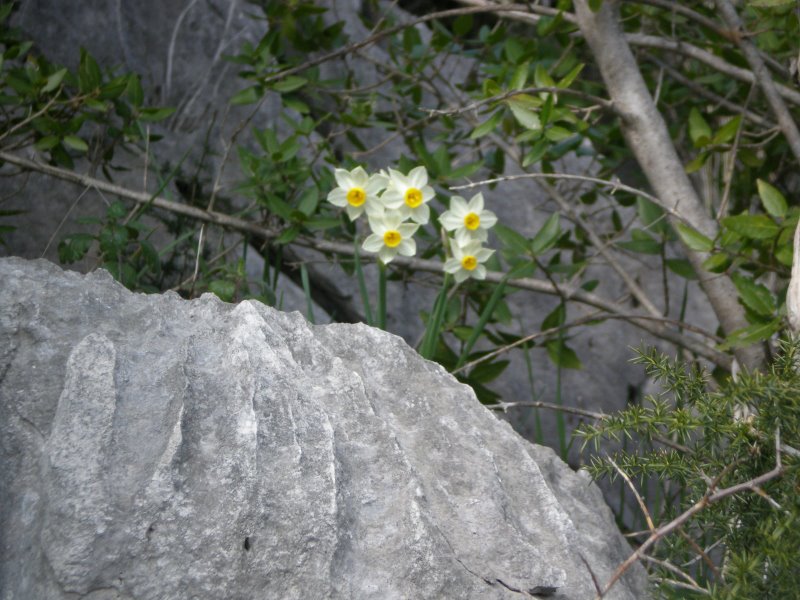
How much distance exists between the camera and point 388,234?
83.1 inches

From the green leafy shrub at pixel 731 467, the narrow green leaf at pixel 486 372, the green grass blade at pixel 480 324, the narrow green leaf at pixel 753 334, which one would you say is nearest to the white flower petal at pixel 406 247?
the green grass blade at pixel 480 324

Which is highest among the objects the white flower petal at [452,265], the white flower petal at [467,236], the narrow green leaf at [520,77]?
the narrow green leaf at [520,77]

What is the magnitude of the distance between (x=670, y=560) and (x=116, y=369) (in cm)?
84

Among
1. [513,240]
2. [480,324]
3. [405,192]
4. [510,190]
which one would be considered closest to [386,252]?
[405,192]

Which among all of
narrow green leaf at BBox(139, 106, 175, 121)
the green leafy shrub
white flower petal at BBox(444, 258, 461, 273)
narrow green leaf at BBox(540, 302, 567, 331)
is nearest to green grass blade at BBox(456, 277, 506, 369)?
white flower petal at BBox(444, 258, 461, 273)

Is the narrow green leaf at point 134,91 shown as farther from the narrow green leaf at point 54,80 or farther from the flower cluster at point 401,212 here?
the flower cluster at point 401,212

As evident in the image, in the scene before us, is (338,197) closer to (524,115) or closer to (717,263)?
(524,115)

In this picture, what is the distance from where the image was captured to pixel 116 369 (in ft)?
4.43

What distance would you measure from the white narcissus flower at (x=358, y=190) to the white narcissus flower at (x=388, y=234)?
0.09 ft

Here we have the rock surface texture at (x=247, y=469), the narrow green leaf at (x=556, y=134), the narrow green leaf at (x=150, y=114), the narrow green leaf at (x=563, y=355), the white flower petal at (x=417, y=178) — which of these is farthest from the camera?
the narrow green leaf at (x=563, y=355)

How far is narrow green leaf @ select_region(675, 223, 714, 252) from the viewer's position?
78.4 inches

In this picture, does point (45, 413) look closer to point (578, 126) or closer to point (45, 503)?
point (45, 503)

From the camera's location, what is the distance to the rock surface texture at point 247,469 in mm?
1192

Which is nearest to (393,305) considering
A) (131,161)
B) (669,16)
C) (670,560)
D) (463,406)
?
(131,161)
